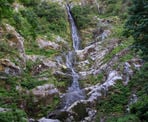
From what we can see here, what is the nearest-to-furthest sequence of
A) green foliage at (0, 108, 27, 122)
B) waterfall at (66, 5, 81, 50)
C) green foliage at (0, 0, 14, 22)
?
1. green foliage at (0, 0, 14, 22)
2. green foliage at (0, 108, 27, 122)
3. waterfall at (66, 5, 81, 50)

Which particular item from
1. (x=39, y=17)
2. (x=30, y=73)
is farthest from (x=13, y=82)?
(x=39, y=17)

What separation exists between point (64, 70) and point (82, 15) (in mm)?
12686

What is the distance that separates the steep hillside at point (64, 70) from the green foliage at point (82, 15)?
0.15 meters

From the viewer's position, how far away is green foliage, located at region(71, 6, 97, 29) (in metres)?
30.5

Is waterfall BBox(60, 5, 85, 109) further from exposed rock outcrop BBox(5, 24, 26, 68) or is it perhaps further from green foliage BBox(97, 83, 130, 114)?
exposed rock outcrop BBox(5, 24, 26, 68)

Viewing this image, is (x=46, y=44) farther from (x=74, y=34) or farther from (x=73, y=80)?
(x=73, y=80)

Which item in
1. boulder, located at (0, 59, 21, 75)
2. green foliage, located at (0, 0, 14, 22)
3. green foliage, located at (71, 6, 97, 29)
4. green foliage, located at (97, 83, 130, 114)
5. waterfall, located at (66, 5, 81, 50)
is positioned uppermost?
green foliage, located at (71, 6, 97, 29)

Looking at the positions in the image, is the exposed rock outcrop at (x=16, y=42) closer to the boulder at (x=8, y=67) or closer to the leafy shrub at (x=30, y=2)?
the boulder at (x=8, y=67)

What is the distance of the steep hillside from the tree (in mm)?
1023

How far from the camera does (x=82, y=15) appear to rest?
31.8 m

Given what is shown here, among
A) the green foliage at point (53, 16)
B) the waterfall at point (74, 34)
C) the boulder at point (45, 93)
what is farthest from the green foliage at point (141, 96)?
the green foliage at point (53, 16)

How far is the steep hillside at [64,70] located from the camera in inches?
586

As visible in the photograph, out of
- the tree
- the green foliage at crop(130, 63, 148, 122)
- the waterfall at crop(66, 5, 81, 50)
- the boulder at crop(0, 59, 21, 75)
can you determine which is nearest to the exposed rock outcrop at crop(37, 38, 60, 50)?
the waterfall at crop(66, 5, 81, 50)

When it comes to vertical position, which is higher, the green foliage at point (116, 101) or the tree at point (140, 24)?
the tree at point (140, 24)
